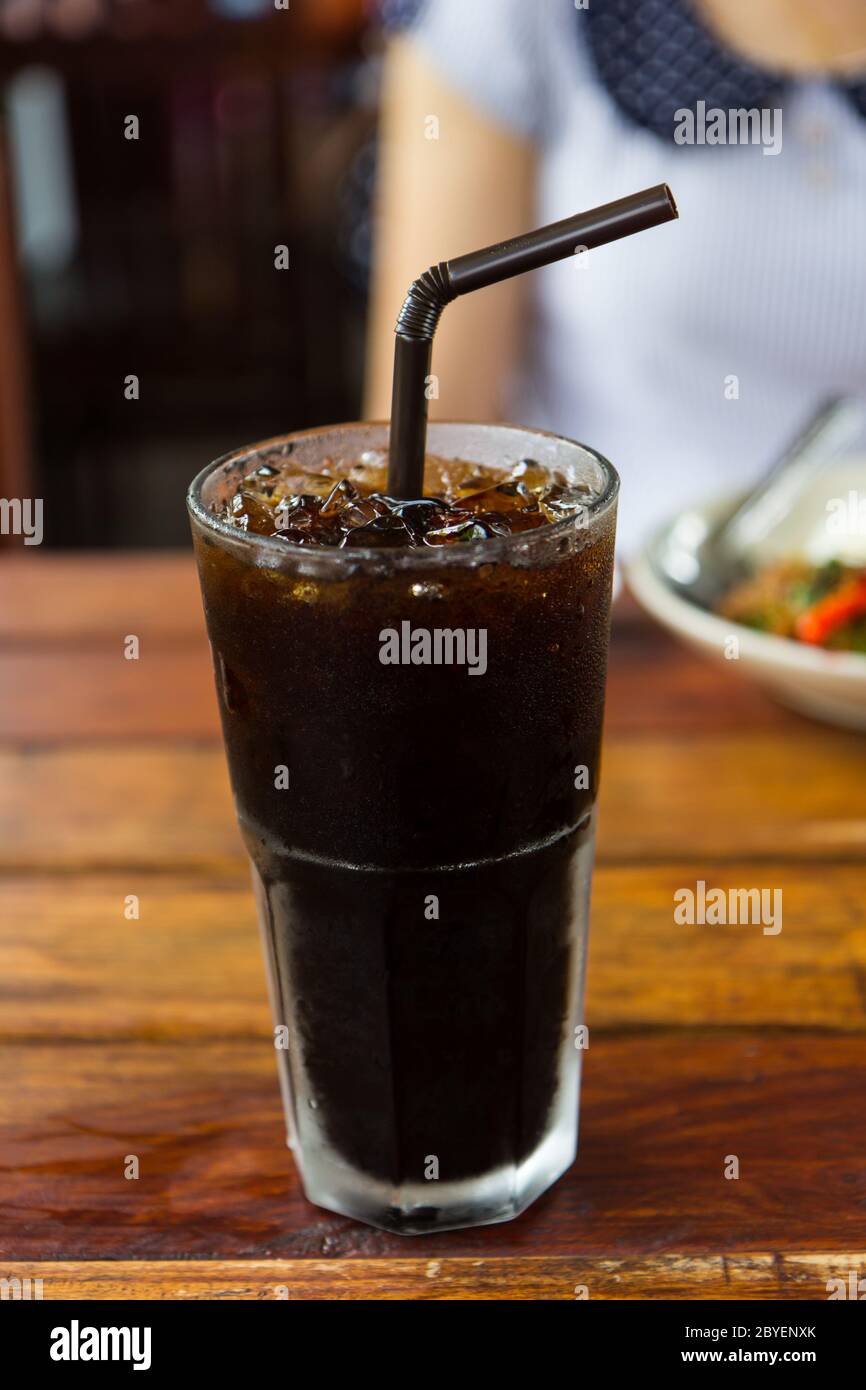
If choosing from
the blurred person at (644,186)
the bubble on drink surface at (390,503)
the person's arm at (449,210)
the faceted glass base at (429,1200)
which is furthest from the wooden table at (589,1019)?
the person's arm at (449,210)

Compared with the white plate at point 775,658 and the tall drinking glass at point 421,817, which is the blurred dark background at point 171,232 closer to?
the white plate at point 775,658

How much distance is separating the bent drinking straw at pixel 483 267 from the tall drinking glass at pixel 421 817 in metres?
0.11

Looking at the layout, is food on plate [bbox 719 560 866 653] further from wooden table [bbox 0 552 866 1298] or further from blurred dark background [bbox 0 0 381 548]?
blurred dark background [bbox 0 0 381 548]

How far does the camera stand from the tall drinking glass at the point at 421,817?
0.73m

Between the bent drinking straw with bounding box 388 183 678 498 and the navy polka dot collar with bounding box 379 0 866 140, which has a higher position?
the navy polka dot collar with bounding box 379 0 866 140

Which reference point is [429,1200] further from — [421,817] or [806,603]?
[806,603]

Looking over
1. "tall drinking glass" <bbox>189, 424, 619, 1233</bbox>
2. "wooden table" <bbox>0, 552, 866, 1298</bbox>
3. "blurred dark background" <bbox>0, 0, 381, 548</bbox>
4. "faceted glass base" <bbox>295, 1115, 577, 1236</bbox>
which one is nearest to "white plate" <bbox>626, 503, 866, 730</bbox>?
"wooden table" <bbox>0, 552, 866, 1298</bbox>

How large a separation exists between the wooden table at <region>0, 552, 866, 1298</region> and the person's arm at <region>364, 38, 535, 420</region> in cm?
102

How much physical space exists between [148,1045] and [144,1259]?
0.19m

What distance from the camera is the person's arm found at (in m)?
2.27

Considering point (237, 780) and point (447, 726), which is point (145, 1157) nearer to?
point (237, 780)

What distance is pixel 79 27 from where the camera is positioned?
12.2ft

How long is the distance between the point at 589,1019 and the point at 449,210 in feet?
5.36

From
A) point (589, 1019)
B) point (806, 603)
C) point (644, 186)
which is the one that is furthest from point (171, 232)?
point (589, 1019)
